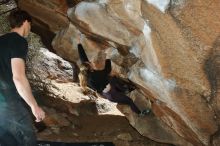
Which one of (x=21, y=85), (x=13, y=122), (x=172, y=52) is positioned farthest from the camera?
(x=172, y=52)

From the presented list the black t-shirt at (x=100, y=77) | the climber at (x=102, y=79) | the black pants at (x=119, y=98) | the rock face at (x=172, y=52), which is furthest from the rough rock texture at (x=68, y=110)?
the rock face at (x=172, y=52)

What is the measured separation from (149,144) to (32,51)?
200 inches

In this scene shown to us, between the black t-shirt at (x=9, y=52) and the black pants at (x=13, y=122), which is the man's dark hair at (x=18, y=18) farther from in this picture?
the black pants at (x=13, y=122)

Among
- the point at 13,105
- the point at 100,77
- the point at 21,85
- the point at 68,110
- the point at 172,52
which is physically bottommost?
the point at 68,110

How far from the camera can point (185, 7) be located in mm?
4797

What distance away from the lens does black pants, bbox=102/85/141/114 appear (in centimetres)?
785

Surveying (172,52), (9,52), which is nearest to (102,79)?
(172,52)

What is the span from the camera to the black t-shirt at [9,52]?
4676 mm

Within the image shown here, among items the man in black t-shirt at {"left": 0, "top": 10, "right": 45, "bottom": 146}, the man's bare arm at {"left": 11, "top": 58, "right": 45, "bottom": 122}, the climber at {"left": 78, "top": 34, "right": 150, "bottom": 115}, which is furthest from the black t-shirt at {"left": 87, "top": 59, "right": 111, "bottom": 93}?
the man's bare arm at {"left": 11, "top": 58, "right": 45, "bottom": 122}

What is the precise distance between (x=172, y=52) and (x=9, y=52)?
2121 mm

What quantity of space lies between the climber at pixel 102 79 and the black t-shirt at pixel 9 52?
3.21m

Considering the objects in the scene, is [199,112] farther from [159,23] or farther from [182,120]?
[159,23]

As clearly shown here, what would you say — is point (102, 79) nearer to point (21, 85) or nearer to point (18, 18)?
point (18, 18)

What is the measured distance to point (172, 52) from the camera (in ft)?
17.4
